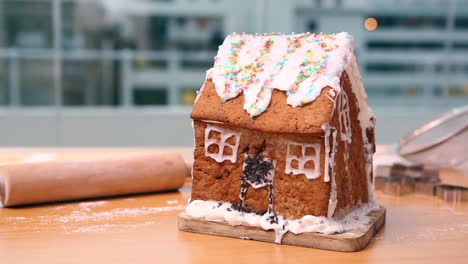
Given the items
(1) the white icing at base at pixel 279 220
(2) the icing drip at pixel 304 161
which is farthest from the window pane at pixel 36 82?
(2) the icing drip at pixel 304 161

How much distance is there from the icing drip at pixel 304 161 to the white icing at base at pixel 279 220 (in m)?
0.09

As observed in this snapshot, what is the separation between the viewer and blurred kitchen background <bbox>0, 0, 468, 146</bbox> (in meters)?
4.94

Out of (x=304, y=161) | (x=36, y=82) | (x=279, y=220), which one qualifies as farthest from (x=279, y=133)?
(x=36, y=82)

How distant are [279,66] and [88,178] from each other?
65 centimetres

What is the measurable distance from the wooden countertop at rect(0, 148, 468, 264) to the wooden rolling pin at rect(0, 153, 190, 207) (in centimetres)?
3

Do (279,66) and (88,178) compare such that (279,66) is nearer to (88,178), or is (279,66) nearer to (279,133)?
(279,133)

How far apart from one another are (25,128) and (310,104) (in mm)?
4574

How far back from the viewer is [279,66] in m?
1.26

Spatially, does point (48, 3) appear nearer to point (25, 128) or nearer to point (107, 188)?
point (25, 128)

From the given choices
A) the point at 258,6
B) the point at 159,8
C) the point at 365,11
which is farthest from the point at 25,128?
the point at 365,11

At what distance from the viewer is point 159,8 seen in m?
4.98

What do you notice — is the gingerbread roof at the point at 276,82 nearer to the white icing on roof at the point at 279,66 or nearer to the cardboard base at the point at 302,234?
the white icing on roof at the point at 279,66

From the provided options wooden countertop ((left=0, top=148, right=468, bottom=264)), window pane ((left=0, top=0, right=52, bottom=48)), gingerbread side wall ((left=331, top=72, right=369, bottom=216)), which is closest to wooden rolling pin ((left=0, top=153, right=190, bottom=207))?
wooden countertop ((left=0, top=148, right=468, bottom=264))

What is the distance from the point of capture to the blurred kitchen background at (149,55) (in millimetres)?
4938
